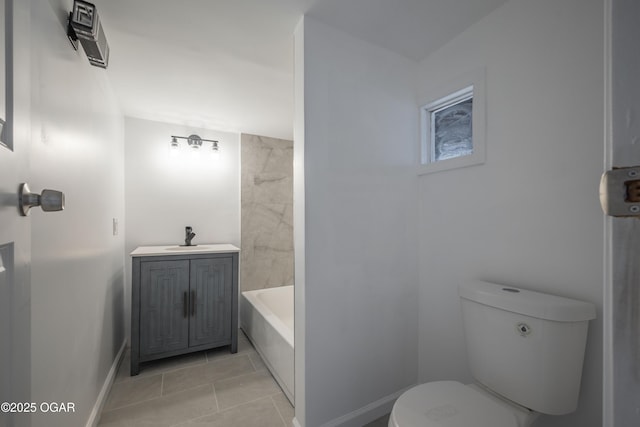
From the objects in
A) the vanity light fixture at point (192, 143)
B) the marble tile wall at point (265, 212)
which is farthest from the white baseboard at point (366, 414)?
the vanity light fixture at point (192, 143)

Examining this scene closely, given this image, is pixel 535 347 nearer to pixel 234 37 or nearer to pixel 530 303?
pixel 530 303

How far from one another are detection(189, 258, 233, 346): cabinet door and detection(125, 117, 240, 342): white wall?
1.91 feet

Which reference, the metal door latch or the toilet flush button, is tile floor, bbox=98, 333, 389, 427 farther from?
the metal door latch

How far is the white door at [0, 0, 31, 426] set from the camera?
1.63ft

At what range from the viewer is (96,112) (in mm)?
1573

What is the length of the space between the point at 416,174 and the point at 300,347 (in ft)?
4.26

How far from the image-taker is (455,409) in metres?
0.99

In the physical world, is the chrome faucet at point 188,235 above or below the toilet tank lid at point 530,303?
above

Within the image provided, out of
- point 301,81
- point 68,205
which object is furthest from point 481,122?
point 68,205

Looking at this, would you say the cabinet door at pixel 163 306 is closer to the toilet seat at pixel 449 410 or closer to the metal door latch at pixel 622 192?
the toilet seat at pixel 449 410

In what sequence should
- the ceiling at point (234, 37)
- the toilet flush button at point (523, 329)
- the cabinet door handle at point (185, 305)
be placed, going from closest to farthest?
the toilet flush button at point (523, 329), the ceiling at point (234, 37), the cabinet door handle at point (185, 305)

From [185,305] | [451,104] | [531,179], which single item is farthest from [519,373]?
[185,305]

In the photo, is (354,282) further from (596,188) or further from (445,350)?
(596,188)

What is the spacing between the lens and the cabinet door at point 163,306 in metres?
2.09
